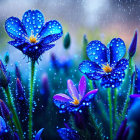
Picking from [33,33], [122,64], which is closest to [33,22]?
[33,33]

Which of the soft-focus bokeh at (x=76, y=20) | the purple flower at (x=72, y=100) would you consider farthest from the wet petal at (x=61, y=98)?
the soft-focus bokeh at (x=76, y=20)

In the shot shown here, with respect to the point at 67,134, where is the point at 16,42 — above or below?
above

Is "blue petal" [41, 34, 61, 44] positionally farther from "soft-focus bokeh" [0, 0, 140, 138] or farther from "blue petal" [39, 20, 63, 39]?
"soft-focus bokeh" [0, 0, 140, 138]

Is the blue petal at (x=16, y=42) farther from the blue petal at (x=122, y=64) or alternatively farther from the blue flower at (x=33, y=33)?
the blue petal at (x=122, y=64)

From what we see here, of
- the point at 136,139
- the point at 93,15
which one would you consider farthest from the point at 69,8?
the point at 136,139

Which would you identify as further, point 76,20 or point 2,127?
point 76,20

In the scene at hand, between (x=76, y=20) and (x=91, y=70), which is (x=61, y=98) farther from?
(x=76, y=20)
